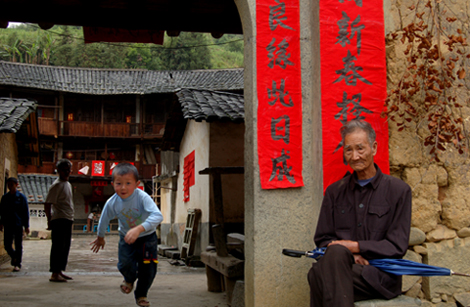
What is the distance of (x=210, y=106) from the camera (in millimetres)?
9875

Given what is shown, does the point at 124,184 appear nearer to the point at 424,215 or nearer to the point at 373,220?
the point at 373,220

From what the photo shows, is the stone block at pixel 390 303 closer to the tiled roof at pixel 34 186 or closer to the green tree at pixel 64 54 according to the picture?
the tiled roof at pixel 34 186

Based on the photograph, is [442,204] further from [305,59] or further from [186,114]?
[186,114]

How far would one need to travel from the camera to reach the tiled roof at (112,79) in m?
28.5

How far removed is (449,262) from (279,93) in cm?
195

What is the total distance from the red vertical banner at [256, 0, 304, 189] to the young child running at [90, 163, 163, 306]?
135cm

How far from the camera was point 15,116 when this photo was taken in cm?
882

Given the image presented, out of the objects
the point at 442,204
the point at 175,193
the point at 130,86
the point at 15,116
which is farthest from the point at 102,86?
the point at 442,204

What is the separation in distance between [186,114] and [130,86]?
21502mm

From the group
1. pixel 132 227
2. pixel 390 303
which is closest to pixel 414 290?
pixel 390 303

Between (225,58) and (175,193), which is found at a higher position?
(225,58)

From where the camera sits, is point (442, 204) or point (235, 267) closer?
point (442, 204)

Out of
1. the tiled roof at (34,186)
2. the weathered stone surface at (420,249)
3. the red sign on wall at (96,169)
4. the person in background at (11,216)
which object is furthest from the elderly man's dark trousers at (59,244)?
the red sign on wall at (96,169)

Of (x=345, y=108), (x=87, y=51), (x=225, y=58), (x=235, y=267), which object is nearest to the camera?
(x=345, y=108)
